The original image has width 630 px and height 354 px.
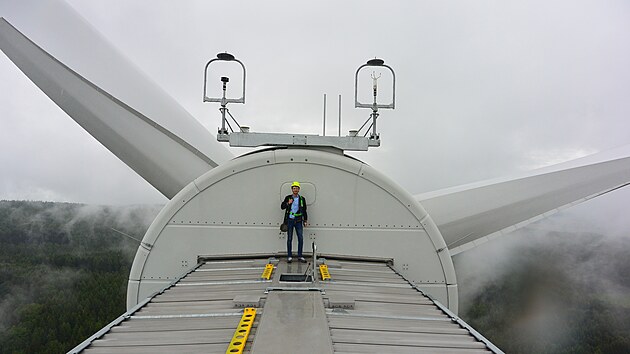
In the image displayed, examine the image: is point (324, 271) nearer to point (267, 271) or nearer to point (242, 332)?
point (267, 271)

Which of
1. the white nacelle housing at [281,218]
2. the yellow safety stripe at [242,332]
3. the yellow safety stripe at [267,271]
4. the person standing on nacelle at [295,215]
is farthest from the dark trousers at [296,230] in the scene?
the yellow safety stripe at [242,332]

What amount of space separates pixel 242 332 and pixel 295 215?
3.27 m

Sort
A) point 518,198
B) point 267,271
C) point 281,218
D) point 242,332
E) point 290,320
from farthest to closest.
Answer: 1. point 518,198
2. point 281,218
3. point 267,271
4. point 290,320
5. point 242,332

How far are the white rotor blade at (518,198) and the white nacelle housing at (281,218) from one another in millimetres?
2346

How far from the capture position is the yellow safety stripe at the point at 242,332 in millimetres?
2757

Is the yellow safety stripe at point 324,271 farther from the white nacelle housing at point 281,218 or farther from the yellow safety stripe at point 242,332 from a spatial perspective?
the yellow safety stripe at point 242,332

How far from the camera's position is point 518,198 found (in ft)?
29.6

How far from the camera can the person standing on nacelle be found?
6.29 m

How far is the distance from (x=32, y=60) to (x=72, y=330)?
105ft

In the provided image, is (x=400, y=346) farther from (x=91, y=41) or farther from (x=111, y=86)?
(x=91, y=41)

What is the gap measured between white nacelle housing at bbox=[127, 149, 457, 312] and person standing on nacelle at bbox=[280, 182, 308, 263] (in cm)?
36

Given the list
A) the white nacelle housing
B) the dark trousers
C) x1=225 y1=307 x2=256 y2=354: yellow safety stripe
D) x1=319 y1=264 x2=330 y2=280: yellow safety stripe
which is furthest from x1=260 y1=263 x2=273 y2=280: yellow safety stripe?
x1=225 y1=307 x2=256 y2=354: yellow safety stripe

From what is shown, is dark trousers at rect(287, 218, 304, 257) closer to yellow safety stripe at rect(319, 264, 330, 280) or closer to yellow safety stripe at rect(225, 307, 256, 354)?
yellow safety stripe at rect(319, 264, 330, 280)

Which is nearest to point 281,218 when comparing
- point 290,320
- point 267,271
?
point 267,271
